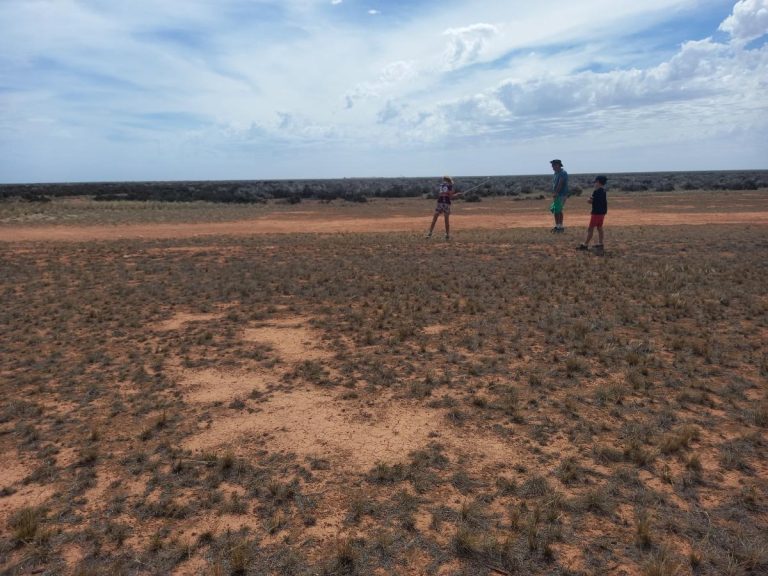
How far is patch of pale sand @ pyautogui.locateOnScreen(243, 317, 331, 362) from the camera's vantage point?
6.97 meters

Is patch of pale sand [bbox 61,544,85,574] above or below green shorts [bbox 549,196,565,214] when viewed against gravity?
below

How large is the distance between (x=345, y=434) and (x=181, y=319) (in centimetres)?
477

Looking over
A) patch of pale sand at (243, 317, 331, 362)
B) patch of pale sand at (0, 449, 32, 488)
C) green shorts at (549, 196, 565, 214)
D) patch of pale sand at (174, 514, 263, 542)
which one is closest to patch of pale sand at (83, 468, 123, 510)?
patch of pale sand at (0, 449, 32, 488)

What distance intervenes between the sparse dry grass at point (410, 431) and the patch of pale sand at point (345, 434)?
3 centimetres

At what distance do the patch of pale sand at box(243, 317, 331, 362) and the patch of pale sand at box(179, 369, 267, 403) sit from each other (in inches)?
26.6

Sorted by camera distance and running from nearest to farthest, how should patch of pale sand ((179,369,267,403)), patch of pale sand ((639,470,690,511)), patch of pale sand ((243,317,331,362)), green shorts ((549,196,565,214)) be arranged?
patch of pale sand ((639,470,690,511)) → patch of pale sand ((179,369,267,403)) → patch of pale sand ((243,317,331,362)) → green shorts ((549,196,565,214))

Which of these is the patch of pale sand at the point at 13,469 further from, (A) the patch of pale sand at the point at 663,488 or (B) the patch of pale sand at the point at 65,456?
(A) the patch of pale sand at the point at 663,488

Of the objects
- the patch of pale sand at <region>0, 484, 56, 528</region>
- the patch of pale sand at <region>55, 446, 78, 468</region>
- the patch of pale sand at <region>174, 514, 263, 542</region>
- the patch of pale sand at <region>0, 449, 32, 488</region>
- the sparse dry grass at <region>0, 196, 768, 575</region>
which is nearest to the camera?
the sparse dry grass at <region>0, 196, 768, 575</region>

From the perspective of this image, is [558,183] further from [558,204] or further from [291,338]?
[291,338]

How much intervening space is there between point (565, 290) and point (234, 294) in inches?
235

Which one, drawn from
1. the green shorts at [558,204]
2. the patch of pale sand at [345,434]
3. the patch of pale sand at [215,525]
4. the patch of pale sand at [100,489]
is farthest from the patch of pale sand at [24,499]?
the green shorts at [558,204]

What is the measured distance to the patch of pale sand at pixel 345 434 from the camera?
4578mm

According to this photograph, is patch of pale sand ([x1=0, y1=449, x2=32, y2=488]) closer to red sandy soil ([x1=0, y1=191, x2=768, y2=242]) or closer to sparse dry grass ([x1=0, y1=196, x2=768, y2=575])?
sparse dry grass ([x1=0, y1=196, x2=768, y2=575])

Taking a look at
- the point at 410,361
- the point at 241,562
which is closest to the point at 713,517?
the point at 241,562
